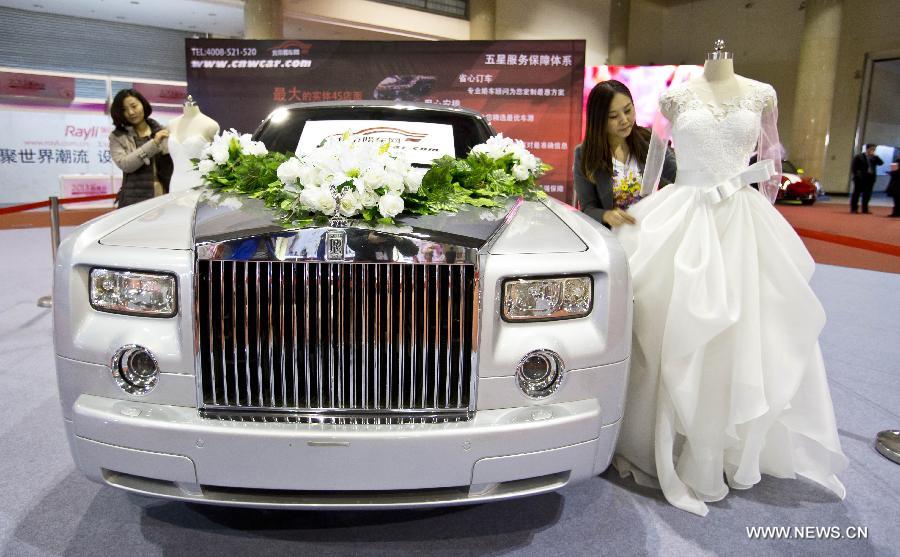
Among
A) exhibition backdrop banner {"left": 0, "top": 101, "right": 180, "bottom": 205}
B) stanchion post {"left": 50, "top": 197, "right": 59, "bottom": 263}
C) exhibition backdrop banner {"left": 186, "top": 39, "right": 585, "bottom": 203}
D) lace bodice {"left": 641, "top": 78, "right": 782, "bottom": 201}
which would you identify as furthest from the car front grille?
exhibition backdrop banner {"left": 0, "top": 101, "right": 180, "bottom": 205}

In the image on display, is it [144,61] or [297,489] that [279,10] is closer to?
[144,61]

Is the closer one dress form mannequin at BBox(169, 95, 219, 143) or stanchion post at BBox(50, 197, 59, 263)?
stanchion post at BBox(50, 197, 59, 263)

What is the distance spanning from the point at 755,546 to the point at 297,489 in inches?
56.4

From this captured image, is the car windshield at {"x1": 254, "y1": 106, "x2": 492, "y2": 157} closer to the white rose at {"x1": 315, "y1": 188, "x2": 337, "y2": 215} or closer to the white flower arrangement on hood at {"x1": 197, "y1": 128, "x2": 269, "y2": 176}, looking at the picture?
the white flower arrangement on hood at {"x1": 197, "y1": 128, "x2": 269, "y2": 176}

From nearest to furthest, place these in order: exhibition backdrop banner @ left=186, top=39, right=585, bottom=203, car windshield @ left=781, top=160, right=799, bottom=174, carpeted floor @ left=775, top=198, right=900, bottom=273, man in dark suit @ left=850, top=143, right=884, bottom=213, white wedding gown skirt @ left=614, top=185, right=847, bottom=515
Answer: white wedding gown skirt @ left=614, top=185, right=847, bottom=515
carpeted floor @ left=775, top=198, right=900, bottom=273
exhibition backdrop banner @ left=186, top=39, right=585, bottom=203
man in dark suit @ left=850, top=143, right=884, bottom=213
car windshield @ left=781, top=160, right=799, bottom=174

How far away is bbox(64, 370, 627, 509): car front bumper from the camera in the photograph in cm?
151

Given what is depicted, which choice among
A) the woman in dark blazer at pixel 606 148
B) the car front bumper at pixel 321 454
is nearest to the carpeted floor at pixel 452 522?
the car front bumper at pixel 321 454

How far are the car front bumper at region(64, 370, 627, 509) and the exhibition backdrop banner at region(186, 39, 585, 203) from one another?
6.51m

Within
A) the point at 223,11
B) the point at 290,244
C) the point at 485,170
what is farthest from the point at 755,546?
the point at 223,11

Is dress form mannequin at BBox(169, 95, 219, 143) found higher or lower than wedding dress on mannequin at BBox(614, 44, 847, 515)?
higher

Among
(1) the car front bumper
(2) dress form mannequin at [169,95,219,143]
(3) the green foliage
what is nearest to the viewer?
(1) the car front bumper

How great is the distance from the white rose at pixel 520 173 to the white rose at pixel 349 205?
915mm

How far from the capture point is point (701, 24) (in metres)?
20.0

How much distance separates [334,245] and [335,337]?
243 millimetres
